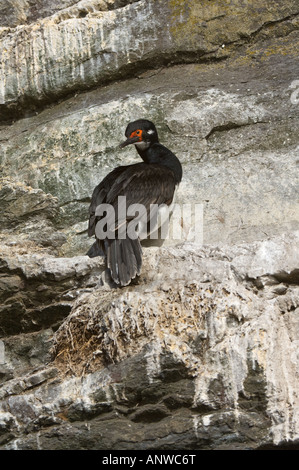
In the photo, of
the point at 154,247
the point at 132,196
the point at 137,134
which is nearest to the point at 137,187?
the point at 132,196

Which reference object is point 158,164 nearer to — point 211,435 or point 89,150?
point 89,150

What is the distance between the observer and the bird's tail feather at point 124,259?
19.5 feet

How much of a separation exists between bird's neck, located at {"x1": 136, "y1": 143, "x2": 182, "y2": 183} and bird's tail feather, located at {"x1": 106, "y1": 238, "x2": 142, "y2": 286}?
991mm

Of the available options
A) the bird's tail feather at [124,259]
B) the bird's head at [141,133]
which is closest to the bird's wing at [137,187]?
the bird's head at [141,133]

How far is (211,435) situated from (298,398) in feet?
1.94

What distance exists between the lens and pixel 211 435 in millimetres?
5039

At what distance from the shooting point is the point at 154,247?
6.39 metres

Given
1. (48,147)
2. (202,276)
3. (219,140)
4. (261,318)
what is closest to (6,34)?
(48,147)

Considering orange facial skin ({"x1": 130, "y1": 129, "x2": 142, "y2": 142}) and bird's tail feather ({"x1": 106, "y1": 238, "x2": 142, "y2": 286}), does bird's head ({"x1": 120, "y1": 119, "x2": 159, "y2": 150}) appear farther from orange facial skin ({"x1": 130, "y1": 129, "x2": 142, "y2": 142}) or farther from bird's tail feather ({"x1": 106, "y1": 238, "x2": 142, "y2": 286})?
bird's tail feather ({"x1": 106, "y1": 238, "x2": 142, "y2": 286})

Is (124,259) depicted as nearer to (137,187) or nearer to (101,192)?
(137,187)

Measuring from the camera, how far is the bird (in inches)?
239

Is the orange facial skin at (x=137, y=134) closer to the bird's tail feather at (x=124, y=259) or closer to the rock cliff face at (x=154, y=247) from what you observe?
the rock cliff face at (x=154, y=247)

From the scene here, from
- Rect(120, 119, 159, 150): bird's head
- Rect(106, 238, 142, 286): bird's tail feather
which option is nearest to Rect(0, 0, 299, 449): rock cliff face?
Rect(106, 238, 142, 286): bird's tail feather

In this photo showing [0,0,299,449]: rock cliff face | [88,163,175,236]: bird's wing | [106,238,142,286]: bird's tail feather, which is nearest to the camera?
[0,0,299,449]: rock cliff face
